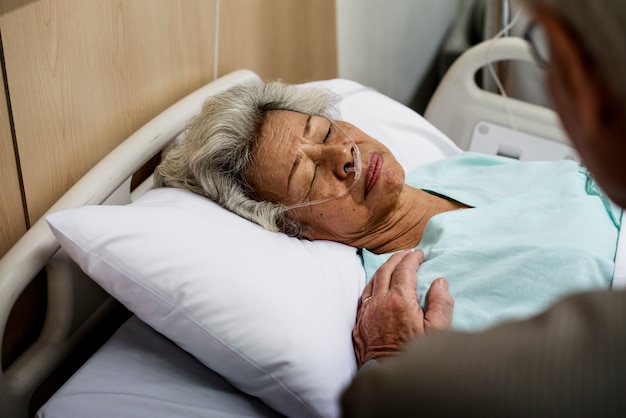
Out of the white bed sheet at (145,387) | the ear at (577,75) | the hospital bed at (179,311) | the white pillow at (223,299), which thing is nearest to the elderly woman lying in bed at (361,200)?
the hospital bed at (179,311)

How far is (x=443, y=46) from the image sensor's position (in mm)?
3859

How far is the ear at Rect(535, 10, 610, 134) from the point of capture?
61 cm

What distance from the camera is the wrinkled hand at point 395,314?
148 cm

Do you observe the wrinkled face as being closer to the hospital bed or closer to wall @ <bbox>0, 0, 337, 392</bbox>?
the hospital bed

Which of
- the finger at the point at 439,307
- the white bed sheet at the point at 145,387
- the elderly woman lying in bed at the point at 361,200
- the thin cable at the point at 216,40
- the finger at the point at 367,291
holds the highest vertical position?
the thin cable at the point at 216,40

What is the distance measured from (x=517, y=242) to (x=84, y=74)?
1.00 m

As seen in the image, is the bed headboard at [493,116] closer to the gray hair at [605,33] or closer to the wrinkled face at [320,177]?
the wrinkled face at [320,177]

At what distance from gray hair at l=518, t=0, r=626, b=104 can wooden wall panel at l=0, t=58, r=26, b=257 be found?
1.13 meters

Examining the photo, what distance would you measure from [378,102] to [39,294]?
3.86ft

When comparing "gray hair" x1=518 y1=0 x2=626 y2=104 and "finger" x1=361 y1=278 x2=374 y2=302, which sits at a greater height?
"gray hair" x1=518 y1=0 x2=626 y2=104

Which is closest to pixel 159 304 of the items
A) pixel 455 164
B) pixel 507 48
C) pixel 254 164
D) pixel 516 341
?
pixel 254 164

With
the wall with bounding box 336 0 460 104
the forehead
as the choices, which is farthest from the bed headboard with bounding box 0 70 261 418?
the wall with bounding box 336 0 460 104

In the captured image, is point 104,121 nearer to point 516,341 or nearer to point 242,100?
point 242,100

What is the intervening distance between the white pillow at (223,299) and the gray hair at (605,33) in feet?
3.07
